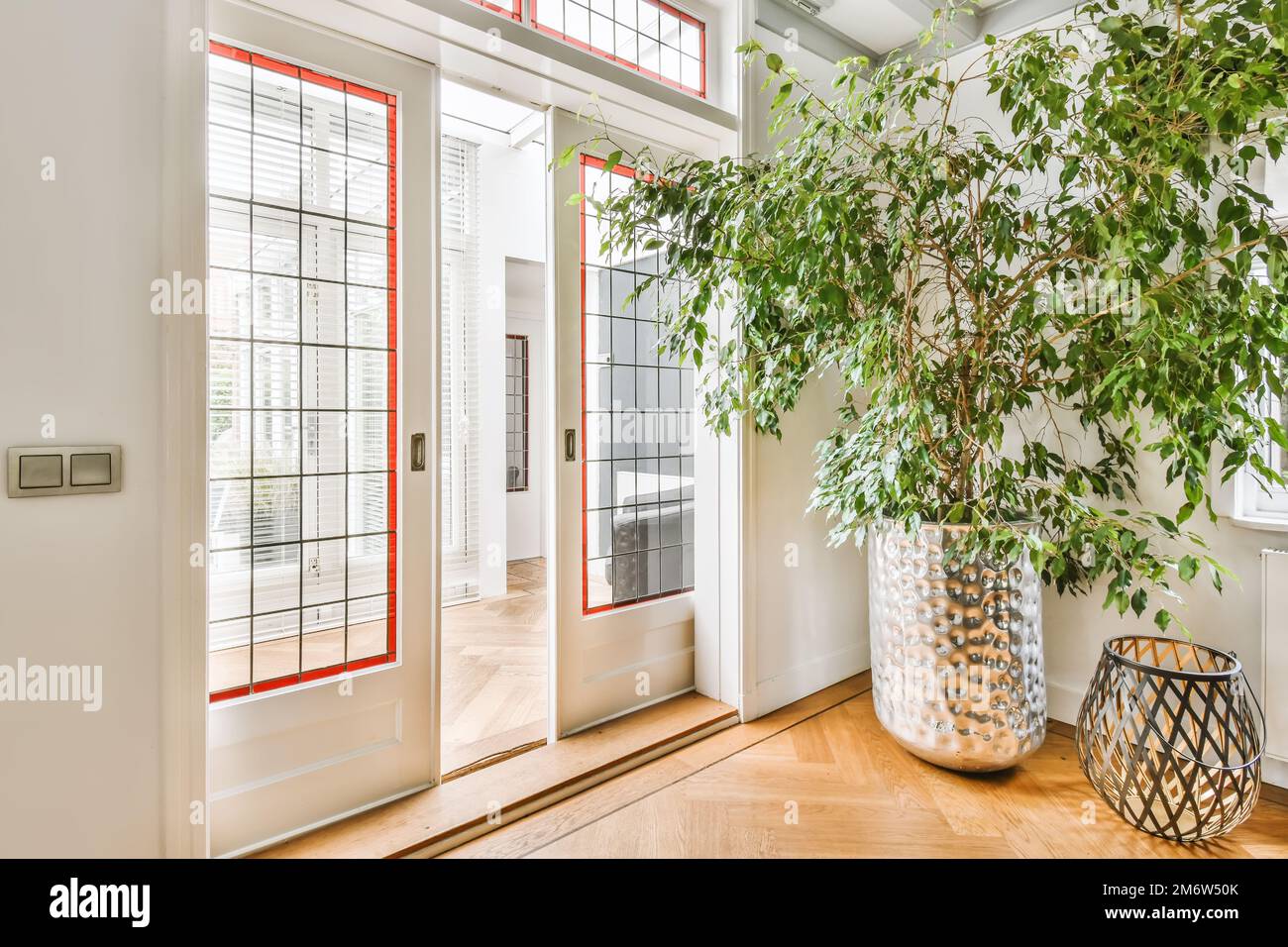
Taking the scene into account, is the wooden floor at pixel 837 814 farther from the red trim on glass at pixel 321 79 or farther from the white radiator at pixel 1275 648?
the red trim on glass at pixel 321 79

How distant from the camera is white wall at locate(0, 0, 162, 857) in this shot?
1.25 metres

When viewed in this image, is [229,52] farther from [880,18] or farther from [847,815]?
[847,815]

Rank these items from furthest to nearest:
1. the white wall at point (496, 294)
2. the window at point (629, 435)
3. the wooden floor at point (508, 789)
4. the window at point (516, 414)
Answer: the window at point (516, 414), the white wall at point (496, 294), the window at point (629, 435), the wooden floor at point (508, 789)

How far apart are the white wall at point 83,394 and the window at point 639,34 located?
1.23 metres

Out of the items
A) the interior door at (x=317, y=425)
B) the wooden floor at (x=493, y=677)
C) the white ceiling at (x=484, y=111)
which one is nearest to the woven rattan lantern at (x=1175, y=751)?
the wooden floor at (x=493, y=677)

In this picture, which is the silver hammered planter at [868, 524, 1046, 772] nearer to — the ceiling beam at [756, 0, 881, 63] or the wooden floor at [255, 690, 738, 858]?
the wooden floor at [255, 690, 738, 858]

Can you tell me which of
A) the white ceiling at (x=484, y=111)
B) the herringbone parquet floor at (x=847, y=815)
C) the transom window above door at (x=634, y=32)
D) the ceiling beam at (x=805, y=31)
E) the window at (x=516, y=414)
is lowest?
the herringbone parquet floor at (x=847, y=815)

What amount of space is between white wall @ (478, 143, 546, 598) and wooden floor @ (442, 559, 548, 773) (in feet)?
1.33

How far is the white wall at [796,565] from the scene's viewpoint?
256cm

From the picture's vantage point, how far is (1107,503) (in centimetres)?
243

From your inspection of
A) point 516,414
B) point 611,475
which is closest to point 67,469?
point 611,475

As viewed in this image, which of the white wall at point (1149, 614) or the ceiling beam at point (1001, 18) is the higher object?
the ceiling beam at point (1001, 18)

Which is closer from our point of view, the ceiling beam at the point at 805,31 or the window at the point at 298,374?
the window at the point at 298,374
